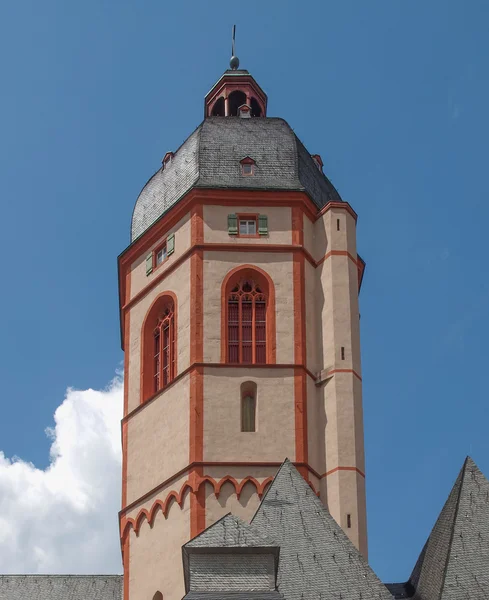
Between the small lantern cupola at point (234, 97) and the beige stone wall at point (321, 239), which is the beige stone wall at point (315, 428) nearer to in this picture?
the beige stone wall at point (321, 239)

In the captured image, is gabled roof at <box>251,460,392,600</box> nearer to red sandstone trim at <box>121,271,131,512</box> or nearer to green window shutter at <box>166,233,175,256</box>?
red sandstone trim at <box>121,271,131,512</box>

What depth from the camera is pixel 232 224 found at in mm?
42656

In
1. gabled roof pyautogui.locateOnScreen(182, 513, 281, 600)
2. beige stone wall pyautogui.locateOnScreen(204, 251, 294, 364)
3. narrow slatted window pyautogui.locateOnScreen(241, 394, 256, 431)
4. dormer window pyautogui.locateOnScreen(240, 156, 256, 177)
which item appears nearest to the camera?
gabled roof pyautogui.locateOnScreen(182, 513, 281, 600)

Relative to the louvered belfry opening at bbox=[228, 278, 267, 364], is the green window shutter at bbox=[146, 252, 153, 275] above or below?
above

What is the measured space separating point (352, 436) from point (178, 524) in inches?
184

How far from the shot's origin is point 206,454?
128 feet

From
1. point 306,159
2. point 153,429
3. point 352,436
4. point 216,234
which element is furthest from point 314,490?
point 306,159

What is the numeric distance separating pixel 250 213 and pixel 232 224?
58cm

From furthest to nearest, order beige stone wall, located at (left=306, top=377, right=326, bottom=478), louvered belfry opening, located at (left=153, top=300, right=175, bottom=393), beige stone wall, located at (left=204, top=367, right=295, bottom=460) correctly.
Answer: louvered belfry opening, located at (left=153, top=300, right=175, bottom=393), beige stone wall, located at (left=306, top=377, right=326, bottom=478), beige stone wall, located at (left=204, top=367, right=295, bottom=460)

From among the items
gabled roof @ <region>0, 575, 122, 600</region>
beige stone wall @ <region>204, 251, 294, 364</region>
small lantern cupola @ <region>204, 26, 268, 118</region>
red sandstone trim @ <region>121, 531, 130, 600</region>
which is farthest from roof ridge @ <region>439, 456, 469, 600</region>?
small lantern cupola @ <region>204, 26, 268, 118</region>

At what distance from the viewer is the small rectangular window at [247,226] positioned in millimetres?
42625

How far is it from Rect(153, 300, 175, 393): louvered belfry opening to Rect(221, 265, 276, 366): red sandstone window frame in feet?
5.16

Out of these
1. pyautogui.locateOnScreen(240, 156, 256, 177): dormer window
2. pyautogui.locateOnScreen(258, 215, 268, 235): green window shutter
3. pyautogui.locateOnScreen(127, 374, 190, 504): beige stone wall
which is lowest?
pyautogui.locateOnScreen(127, 374, 190, 504): beige stone wall

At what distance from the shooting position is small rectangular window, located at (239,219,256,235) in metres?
42.6
